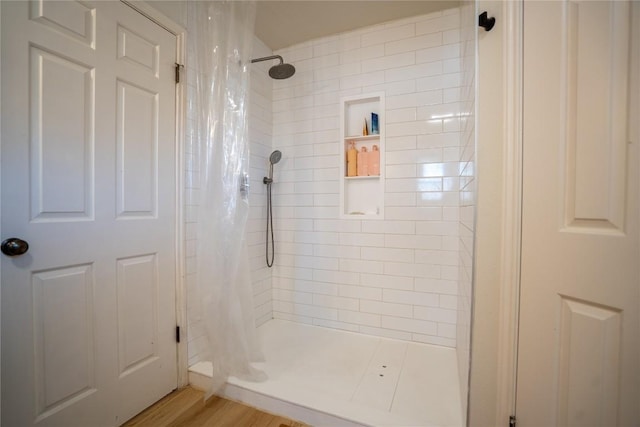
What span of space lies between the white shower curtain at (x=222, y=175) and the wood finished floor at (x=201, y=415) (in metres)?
0.12

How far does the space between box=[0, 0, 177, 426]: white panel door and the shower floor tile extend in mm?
461

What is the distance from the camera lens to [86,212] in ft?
3.62

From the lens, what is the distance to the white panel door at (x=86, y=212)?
3.00 feet

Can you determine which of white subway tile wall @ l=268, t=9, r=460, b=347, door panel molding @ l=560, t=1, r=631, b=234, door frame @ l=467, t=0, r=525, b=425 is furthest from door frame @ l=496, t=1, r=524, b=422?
white subway tile wall @ l=268, t=9, r=460, b=347

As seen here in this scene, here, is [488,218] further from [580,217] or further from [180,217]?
[180,217]

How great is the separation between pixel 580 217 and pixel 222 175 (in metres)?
1.49

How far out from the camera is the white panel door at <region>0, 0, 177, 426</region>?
36.0 inches

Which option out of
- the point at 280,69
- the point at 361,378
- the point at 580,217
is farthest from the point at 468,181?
the point at 280,69

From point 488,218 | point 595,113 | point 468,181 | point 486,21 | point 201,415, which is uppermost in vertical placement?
point 486,21

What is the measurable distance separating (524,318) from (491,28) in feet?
3.34

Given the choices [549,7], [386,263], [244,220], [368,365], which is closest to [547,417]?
[368,365]

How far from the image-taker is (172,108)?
144 centimetres

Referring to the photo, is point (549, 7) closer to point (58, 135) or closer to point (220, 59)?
point (220, 59)

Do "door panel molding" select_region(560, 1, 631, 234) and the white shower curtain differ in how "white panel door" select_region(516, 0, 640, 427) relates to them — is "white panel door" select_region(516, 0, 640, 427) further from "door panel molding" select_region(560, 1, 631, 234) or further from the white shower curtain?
the white shower curtain
